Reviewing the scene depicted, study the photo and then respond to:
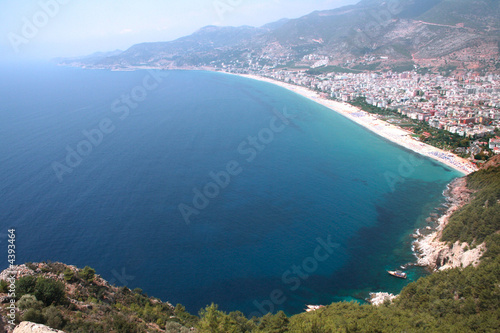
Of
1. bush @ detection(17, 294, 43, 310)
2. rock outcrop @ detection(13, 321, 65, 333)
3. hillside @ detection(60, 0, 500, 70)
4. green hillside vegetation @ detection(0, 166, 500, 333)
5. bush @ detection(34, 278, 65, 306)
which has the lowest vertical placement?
green hillside vegetation @ detection(0, 166, 500, 333)

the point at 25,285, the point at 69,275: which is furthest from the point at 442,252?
the point at 25,285

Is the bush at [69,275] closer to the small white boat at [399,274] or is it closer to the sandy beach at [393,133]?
the small white boat at [399,274]

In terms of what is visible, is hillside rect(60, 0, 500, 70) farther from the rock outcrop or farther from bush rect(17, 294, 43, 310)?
the rock outcrop

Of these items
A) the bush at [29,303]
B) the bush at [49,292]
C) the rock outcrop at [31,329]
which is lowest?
the bush at [49,292]

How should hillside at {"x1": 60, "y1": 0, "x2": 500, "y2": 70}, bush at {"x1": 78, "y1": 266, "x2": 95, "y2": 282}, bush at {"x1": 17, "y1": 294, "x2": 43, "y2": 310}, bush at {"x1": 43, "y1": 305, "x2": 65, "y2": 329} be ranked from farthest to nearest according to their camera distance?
hillside at {"x1": 60, "y1": 0, "x2": 500, "y2": 70} < bush at {"x1": 78, "y1": 266, "x2": 95, "y2": 282} < bush at {"x1": 17, "y1": 294, "x2": 43, "y2": 310} < bush at {"x1": 43, "y1": 305, "x2": 65, "y2": 329}

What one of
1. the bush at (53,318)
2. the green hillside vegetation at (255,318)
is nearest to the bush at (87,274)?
the green hillside vegetation at (255,318)

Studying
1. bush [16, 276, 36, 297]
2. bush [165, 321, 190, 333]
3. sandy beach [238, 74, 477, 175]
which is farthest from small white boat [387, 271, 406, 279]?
sandy beach [238, 74, 477, 175]

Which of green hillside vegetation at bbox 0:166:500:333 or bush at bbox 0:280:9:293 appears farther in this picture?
bush at bbox 0:280:9:293

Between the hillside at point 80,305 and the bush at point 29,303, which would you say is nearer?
the hillside at point 80,305
